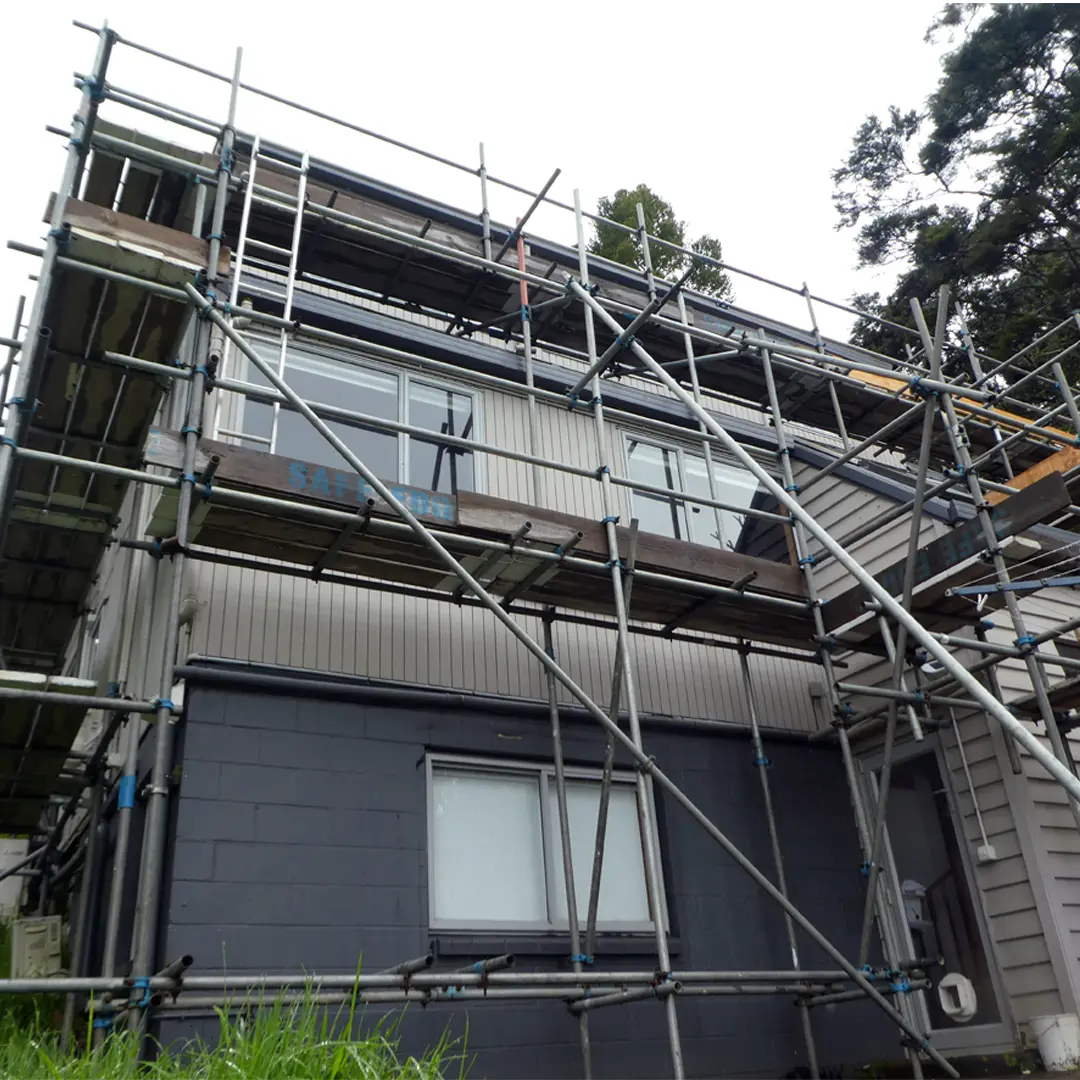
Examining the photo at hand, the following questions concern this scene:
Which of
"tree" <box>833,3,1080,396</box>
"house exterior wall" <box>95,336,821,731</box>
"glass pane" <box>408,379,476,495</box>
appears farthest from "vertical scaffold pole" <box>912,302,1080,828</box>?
"tree" <box>833,3,1080,396</box>

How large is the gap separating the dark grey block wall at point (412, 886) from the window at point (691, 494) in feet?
7.55

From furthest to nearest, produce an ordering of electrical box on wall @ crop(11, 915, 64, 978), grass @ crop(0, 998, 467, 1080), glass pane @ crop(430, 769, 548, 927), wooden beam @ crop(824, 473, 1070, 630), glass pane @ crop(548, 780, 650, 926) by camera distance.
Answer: electrical box on wall @ crop(11, 915, 64, 978) → glass pane @ crop(548, 780, 650, 926) → glass pane @ crop(430, 769, 548, 927) → wooden beam @ crop(824, 473, 1070, 630) → grass @ crop(0, 998, 467, 1080)

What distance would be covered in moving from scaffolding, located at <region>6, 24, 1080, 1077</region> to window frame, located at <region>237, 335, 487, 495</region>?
0.14 meters

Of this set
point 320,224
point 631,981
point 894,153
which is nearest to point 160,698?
point 631,981

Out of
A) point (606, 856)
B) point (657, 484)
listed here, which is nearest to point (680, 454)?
point (657, 484)

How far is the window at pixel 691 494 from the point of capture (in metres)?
9.50

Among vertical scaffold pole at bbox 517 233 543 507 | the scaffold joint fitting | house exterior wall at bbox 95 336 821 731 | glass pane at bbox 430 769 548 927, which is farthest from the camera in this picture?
vertical scaffold pole at bbox 517 233 543 507

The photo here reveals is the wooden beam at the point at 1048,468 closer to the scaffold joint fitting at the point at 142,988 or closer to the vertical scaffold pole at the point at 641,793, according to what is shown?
the vertical scaffold pole at the point at 641,793

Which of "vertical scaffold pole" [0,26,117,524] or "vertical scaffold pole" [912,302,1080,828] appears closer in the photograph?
"vertical scaffold pole" [0,26,117,524]

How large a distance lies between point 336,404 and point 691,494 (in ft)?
11.6

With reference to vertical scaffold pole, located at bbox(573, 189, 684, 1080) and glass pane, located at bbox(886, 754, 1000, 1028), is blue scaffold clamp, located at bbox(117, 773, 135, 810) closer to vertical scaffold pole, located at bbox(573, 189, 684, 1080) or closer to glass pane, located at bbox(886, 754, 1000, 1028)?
vertical scaffold pole, located at bbox(573, 189, 684, 1080)

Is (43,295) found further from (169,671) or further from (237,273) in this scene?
(169,671)

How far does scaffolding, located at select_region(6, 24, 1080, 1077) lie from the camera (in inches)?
208

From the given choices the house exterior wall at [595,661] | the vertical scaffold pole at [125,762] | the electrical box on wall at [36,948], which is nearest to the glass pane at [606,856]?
the house exterior wall at [595,661]
